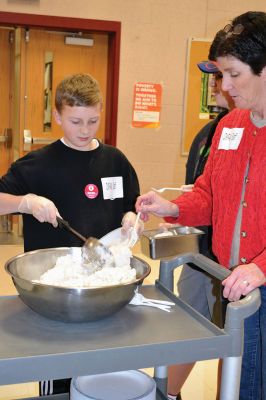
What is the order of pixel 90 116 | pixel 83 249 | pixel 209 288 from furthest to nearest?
pixel 209 288, pixel 90 116, pixel 83 249

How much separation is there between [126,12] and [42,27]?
81 centimetres

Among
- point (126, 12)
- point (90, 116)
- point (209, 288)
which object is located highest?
point (126, 12)

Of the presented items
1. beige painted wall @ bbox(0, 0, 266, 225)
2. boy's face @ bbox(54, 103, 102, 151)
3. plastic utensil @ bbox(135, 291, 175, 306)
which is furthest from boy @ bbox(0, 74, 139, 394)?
beige painted wall @ bbox(0, 0, 266, 225)

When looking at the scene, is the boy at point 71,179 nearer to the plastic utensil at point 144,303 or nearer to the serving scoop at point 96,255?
the serving scoop at point 96,255

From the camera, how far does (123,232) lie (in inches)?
70.1

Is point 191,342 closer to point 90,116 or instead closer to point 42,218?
point 42,218

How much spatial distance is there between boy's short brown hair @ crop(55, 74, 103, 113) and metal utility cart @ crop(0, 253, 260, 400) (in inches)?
34.5

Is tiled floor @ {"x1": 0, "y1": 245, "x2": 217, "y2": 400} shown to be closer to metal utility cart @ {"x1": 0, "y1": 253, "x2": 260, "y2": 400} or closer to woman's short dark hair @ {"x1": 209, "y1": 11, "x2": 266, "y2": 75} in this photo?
metal utility cart @ {"x1": 0, "y1": 253, "x2": 260, "y2": 400}

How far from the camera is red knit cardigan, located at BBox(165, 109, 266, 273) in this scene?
5.11ft

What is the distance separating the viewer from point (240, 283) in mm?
1281

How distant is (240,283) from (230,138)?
0.63m

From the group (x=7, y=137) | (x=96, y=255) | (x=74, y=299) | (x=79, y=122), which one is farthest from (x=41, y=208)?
(x=7, y=137)

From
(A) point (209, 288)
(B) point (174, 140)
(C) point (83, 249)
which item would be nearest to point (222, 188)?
(C) point (83, 249)

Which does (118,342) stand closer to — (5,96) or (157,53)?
(157,53)
